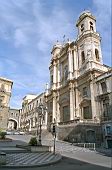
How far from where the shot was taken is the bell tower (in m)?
36.5

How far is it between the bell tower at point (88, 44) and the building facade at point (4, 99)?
23202 mm

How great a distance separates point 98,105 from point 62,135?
7669 mm

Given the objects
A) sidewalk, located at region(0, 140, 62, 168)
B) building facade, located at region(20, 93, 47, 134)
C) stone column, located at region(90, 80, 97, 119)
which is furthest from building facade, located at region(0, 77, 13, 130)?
sidewalk, located at region(0, 140, 62, 168)

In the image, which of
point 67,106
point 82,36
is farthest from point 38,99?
point 82,36

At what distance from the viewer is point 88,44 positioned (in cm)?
3856

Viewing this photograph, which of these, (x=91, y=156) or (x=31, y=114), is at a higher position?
(x=31, y=114)

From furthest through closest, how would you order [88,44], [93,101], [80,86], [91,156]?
[88,44] → [80,86] → [93,101] → [91,156]

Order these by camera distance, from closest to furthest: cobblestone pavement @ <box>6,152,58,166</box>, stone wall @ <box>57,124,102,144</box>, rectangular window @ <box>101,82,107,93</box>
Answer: cobblestone pavement @ <box>6,152,58,166</box> → stone wall @ <box>57,124,102,144</box> → rectangular window @ <box>101,82,107,93</box>

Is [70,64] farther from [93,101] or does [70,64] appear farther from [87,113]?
[93,101]


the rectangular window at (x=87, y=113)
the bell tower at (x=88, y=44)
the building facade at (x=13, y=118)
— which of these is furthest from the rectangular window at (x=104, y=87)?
the building facade at (x=13, y=118)

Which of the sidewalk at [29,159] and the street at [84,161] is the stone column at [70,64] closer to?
the street at [84,161]

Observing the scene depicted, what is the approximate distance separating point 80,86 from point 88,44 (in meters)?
8.70

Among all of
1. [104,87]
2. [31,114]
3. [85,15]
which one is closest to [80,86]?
[104,87]

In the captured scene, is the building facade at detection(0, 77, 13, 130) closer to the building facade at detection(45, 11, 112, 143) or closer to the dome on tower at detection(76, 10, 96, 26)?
the building facade at detection(45, 11, 112, 143)
